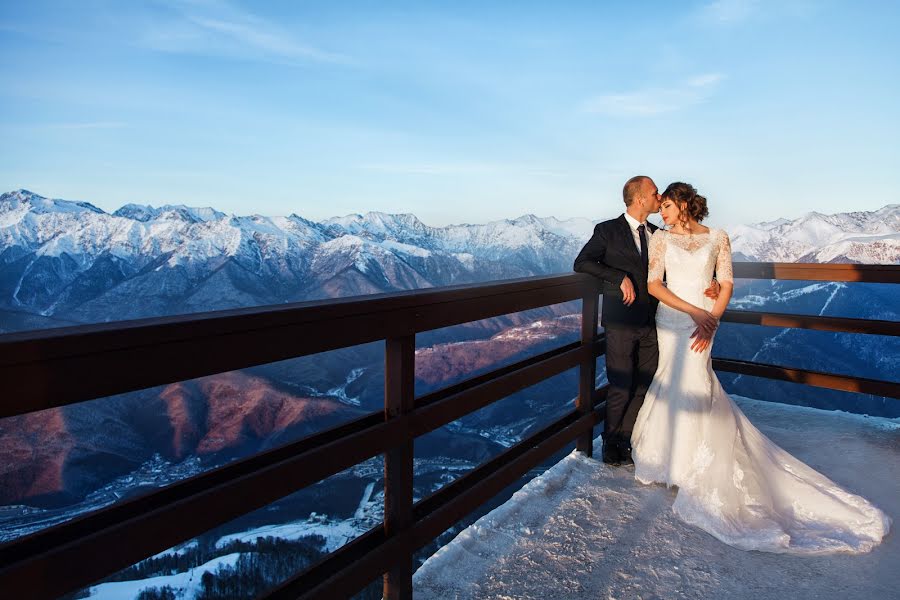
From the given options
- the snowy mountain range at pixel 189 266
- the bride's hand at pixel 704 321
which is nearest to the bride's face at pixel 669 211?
the bride's hand at pixel 704 321

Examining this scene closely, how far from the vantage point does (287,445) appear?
1.55m

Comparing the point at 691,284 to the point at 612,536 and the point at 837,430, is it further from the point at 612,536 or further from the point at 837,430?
the point at 837,430

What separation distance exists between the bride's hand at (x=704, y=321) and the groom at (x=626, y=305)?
0.28 meters

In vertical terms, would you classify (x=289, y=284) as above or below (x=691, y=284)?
below

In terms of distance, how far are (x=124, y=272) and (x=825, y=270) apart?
194 m

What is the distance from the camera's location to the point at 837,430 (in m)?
4.05

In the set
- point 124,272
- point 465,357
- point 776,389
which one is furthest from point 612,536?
point 124,272

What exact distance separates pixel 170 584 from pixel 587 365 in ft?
283

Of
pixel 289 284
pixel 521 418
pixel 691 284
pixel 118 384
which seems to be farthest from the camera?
pixel 289 284

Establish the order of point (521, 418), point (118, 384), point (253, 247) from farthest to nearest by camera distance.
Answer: point (253, 247)
point (521, 418)
point (118, 384)

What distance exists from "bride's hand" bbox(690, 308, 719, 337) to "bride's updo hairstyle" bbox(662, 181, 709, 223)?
501mm

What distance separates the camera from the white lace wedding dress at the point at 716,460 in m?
2.51

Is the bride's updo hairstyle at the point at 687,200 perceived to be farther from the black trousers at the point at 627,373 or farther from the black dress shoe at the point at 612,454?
the black dress shoe at the point at 612,454

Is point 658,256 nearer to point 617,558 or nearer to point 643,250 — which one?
point 643,250
